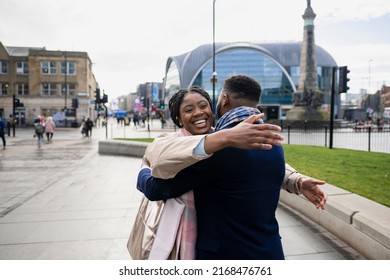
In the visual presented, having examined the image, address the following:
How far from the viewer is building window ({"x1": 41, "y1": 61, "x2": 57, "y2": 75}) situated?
43431 millimetres

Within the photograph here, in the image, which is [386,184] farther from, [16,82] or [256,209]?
[16,82]

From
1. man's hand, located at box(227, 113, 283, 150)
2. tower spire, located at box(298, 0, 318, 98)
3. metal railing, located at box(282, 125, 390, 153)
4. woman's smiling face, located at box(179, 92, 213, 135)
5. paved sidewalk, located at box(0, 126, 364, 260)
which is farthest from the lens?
tower spire, located at box(298, 0, 318, 98)

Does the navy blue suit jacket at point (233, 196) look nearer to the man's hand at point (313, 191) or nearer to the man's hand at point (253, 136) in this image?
the man's hand at point (253, 136)

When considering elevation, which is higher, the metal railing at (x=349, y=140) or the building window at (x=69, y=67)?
the building window at (x=69, y=67)

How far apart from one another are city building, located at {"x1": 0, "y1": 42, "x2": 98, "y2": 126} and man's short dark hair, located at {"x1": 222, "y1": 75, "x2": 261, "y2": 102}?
42.4 metres

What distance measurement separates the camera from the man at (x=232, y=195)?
52.7 inches

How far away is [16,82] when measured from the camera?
42844 mm

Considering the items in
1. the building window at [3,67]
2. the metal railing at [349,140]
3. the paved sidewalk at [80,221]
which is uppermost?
the building window at [3,67]

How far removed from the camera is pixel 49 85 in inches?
1747

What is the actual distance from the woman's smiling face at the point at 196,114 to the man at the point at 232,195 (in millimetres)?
226

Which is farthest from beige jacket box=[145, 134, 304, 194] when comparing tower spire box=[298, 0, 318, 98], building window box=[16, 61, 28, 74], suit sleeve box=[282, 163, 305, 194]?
building window box=[16, 61, 28, 74]

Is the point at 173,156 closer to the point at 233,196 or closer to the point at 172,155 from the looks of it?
the point at 172,155

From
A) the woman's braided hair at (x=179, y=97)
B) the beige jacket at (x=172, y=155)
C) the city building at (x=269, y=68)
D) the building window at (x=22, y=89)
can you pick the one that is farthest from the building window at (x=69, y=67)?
the beige jacket at (x=172, y=155)

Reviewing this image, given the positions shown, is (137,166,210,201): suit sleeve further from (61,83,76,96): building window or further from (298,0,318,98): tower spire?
(61,83,76,96): building window
